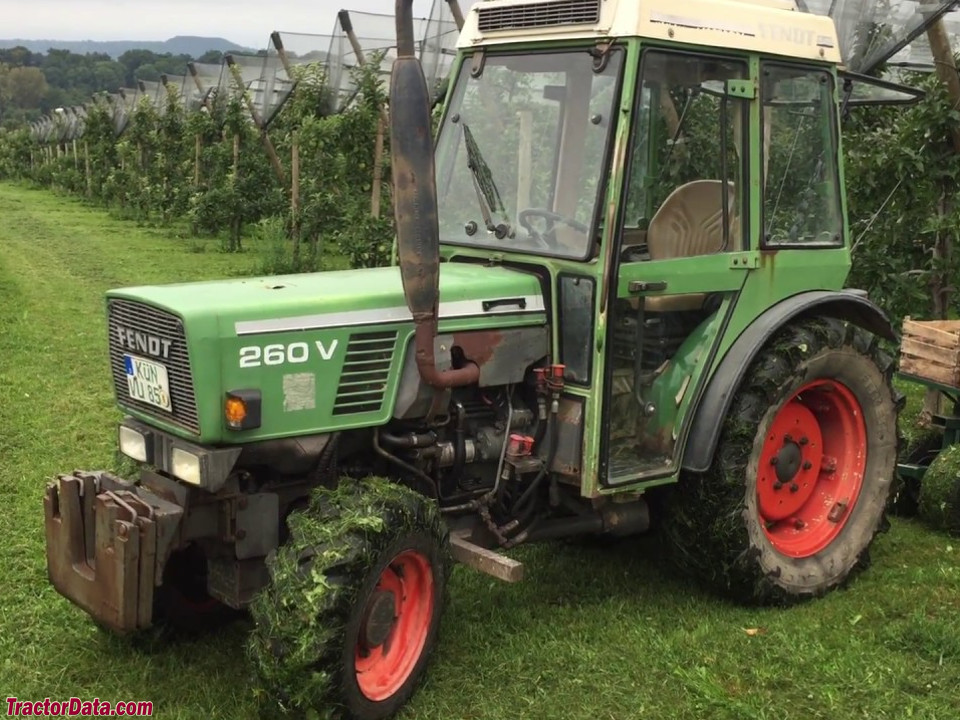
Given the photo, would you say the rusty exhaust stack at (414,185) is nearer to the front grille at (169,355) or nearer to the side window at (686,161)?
the front grille at (169,355)

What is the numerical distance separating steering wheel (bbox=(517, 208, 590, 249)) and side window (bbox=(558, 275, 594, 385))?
0.17 m

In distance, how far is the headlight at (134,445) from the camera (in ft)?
12.3

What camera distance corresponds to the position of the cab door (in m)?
4.15

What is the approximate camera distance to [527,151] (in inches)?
172

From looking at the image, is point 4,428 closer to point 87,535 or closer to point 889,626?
point 87,535

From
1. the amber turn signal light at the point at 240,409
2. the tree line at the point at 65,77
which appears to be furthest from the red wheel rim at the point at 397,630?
the tree line at the point at 65,77

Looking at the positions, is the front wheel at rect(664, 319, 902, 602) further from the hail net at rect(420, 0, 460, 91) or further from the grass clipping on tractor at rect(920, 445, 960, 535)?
the hail net at rect(420, 0, 460, 91)

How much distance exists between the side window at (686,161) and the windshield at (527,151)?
17cm

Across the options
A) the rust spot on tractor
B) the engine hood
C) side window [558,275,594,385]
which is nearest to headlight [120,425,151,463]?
the engine hood

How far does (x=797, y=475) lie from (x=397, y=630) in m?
2.08

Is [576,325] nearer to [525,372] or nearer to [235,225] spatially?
[525,372]

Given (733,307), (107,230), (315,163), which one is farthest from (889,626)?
(107,230)

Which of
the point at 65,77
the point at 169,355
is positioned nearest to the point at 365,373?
the point at 169,355

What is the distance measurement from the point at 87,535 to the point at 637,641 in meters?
2.09
